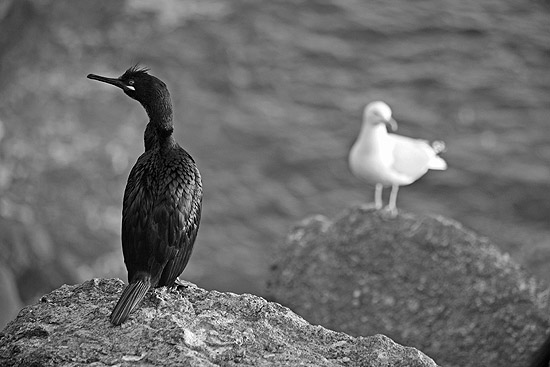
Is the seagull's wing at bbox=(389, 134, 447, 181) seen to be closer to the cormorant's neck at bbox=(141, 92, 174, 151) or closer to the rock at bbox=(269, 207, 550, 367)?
the rock at bbox=(269, 207, 550, 367)

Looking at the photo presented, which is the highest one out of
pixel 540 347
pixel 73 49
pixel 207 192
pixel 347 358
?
pixel 347 358

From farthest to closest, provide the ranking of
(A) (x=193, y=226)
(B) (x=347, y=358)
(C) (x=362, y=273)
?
1. (C) (x=362, y=273)
2. (A) (x=193, y=226)
3. (B) (x=347, y=358)

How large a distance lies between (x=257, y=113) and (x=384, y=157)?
8.23m

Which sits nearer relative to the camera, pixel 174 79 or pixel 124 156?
pixel 124 156

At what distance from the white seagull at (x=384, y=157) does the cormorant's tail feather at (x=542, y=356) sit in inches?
96.1

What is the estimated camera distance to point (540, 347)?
8.16 meters

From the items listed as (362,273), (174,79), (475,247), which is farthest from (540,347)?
(174,79)

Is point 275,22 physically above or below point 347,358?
below

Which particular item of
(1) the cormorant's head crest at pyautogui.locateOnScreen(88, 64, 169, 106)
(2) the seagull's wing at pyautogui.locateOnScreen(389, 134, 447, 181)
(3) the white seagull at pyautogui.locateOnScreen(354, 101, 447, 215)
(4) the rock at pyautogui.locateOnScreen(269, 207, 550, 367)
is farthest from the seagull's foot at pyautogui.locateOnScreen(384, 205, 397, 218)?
(1) the cormorant's head crest at pyautogui.locateOnScreen(88, 64, 169, 106)

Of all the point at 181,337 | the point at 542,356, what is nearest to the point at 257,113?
the point at 542,356

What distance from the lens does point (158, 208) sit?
607 cm

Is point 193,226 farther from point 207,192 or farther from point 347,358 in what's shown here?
point 207,192

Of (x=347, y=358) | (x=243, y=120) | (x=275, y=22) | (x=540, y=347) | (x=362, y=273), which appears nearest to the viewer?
(x=347, y=358)

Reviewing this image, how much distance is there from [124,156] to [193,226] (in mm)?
10667
